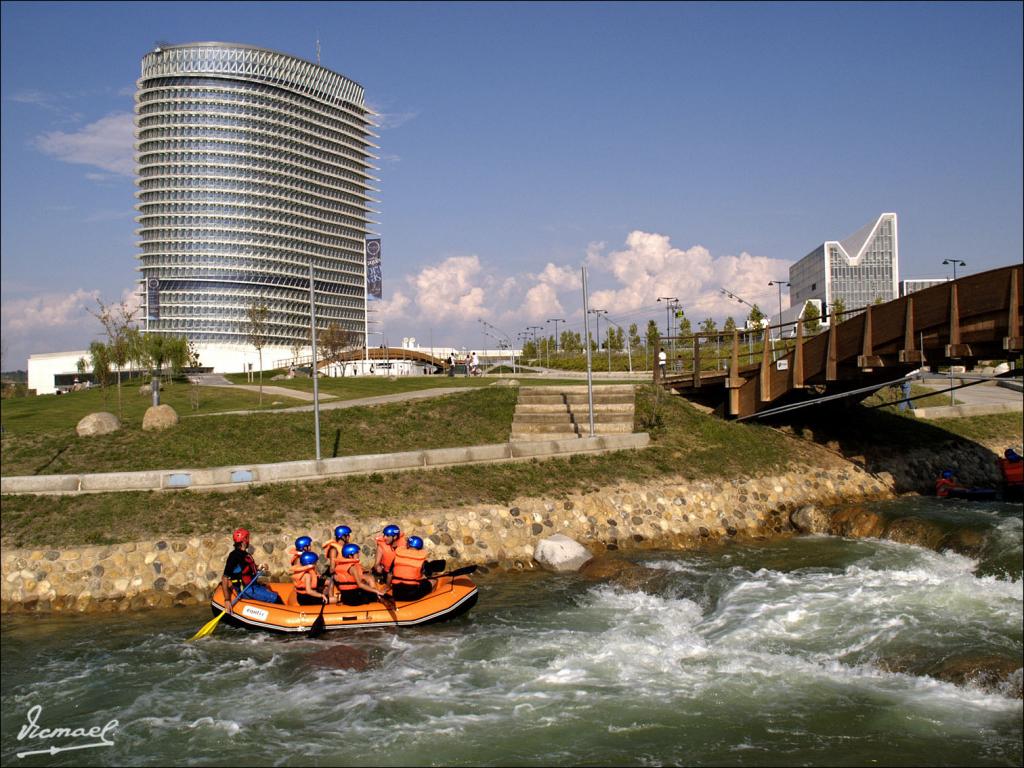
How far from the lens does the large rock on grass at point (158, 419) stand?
26.9 m

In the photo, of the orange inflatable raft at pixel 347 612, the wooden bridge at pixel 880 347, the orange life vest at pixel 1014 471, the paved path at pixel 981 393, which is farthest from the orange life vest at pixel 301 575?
the paved path at pixel 981 393

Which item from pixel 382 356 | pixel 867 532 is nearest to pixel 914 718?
pixel 867 532

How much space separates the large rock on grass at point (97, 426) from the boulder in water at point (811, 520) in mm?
21204

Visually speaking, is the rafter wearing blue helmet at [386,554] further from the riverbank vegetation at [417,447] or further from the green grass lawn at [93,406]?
the green grass lawn at [93,406]

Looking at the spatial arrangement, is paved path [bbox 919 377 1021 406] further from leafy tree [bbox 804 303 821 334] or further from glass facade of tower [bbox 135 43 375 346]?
glass facade of tower [bbox 135 43 375 346]

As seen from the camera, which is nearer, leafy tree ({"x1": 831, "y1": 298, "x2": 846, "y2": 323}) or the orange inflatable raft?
the orange inflatable raft

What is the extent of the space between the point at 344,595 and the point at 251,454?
10.6 meters

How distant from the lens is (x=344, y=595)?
1645 cm

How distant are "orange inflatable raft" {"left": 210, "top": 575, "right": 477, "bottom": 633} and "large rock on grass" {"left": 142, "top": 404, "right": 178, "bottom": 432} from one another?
1210 centimetres

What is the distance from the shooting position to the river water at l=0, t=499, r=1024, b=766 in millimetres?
11242

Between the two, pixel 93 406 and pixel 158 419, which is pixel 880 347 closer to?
pixel 158 419

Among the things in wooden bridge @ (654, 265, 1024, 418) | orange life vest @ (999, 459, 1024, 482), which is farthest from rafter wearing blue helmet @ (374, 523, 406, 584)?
orange life vest @ (999, 459, 1024, 482)

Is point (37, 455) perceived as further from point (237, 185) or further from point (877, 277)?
point (877, 277)

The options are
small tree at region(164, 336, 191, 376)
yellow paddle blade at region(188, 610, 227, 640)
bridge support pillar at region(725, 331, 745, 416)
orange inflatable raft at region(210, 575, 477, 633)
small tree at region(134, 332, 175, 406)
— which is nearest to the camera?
yellow paddle blade at region(188, 610, 227, 640)
